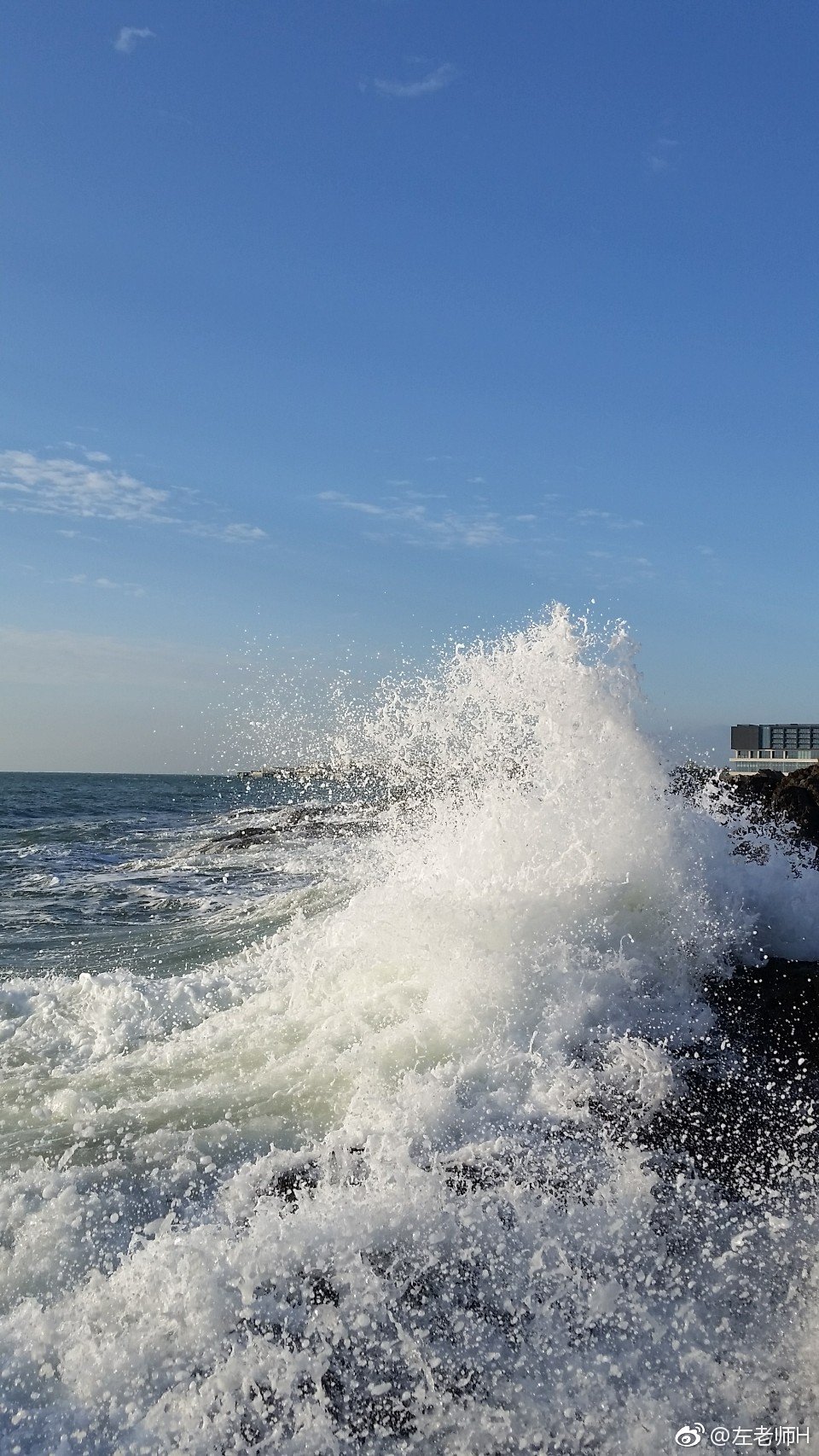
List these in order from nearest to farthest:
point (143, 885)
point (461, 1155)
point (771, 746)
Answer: point (461, 1155) < point (143, 885) < point (771, 746)

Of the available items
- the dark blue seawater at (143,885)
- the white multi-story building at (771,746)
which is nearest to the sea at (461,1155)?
the dark blue seawater at (143,885)

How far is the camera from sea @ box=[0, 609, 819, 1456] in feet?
9.27

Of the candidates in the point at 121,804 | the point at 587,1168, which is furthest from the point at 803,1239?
the point at 121,804

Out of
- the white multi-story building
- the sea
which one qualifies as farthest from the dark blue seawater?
the white multi-story building

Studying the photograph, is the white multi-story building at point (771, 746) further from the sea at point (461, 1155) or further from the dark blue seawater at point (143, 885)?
the sea at point (461, 1155)

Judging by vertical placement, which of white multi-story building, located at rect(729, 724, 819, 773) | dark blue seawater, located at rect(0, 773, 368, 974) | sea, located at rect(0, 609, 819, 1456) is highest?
white multi-story building, located at rect(729, 724, 819, 773)

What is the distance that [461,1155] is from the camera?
13.3 feet

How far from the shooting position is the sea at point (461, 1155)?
2826 mm

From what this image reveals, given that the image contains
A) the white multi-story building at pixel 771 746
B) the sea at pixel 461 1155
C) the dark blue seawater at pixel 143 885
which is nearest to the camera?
the sea at pixel 461 1155

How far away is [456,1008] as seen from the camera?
5652mm

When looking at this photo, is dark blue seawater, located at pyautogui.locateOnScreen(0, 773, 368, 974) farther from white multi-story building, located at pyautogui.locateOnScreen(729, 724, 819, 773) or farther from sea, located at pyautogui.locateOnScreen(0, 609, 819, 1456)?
white multi-story building, located at pyautogui.locateOnScreen(729, 724, 819, 773)

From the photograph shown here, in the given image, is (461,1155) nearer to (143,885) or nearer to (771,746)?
(143,885)

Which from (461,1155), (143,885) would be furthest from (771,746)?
(461,1155)

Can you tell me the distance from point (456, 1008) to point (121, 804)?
40.5 meters
